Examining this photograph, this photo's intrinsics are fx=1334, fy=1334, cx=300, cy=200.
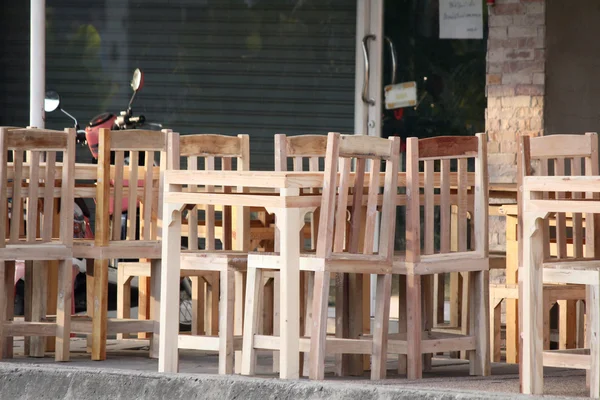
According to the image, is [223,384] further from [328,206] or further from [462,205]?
[462,205]

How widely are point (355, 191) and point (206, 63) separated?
143 inches

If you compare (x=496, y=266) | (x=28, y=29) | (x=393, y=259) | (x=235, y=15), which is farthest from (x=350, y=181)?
(x=28, y=29)

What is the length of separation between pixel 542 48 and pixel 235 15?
79.9 inches

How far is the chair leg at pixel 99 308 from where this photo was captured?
18.4 feet

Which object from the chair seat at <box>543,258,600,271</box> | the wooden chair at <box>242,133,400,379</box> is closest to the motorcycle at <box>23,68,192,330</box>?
the wooden chair at <box>242,133,400,379</box>

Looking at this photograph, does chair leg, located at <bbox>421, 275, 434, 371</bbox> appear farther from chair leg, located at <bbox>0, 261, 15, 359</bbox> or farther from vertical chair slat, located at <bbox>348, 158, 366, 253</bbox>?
chair leg, located at <bbox>0, 261, 15, 359</bbox>

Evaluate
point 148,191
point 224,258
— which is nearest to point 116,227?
point 148,191

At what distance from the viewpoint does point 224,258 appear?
503 cm

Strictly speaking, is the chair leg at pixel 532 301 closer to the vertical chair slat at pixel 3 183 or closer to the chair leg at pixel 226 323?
the chair leg at pixel 226 323

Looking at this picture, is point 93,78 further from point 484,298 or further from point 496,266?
point 484,298

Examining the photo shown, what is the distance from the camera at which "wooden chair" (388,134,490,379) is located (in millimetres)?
5070

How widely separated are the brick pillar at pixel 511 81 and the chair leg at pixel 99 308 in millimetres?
2696

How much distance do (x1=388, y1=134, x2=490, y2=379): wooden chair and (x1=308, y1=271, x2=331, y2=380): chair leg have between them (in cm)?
39

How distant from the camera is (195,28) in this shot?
27.9 feet
